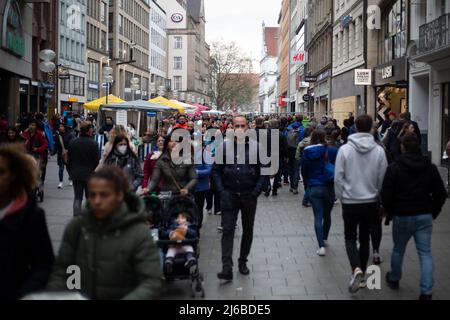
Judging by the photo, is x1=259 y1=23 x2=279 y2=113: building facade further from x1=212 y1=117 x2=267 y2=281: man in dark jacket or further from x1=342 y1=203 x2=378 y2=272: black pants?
x1=342 y1=203 x2=378 y2=272: black pants

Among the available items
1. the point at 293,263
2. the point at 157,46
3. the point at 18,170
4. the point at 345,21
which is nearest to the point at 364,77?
the point at 345,21

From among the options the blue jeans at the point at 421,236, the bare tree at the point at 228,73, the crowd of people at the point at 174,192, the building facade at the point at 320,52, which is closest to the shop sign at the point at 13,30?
the crowd of people at the point at 174,192

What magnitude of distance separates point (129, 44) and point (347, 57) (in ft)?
173

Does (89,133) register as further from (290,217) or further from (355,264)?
(355,264)

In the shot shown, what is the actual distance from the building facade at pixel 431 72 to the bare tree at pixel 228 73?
91.0 metres

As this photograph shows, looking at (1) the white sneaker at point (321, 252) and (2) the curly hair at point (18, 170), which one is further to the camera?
(1) the white sneaker at point (321, 252)

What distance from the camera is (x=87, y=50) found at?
67.2 m

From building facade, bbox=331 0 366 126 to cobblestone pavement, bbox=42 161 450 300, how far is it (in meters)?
20.4

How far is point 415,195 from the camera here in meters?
7.21

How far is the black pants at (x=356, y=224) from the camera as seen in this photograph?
7.68 m

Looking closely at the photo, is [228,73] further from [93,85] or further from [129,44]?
[93,85]

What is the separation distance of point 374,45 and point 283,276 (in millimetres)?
26728

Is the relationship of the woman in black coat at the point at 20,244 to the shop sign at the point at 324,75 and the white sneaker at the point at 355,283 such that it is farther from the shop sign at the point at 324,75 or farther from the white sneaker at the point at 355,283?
the shop sign at the point at 324,75

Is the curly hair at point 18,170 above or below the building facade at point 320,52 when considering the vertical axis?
below
